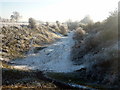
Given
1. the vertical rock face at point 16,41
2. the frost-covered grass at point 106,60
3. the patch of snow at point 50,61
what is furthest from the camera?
the vertical rock face at point 16,41

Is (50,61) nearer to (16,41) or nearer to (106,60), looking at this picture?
(16,41)

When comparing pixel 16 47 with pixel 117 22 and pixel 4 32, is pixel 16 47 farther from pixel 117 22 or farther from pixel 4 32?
pixel 117 22

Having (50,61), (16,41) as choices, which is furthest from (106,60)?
(16,41)

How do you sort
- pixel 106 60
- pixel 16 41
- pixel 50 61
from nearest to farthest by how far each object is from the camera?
pixel 106 60 → pixel 50 61 → pixel 16 41

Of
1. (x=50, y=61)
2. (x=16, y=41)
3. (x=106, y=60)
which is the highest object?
(x=16, y=41)

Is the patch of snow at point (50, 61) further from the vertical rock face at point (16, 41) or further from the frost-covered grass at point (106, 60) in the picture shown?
the frost-covered grass at point (106, 60)

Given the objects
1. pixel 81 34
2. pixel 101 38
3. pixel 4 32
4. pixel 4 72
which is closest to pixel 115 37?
pixel 101 38

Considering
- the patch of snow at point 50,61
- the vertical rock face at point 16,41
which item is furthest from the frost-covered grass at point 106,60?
the vertical rock face at point 16,41

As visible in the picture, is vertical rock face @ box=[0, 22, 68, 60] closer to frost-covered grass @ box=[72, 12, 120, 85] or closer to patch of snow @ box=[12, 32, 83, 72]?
patch of snow @ box=[12, 32, 83, 72]

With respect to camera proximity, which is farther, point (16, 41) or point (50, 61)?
point (16, 41)

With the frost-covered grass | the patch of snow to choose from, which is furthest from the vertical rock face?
the frost-covered grass

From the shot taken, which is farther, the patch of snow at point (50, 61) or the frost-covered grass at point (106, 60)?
the patch of snow at point (50, 61)

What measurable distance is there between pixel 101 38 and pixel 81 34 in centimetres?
2284

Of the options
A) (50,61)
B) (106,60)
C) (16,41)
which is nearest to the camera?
(106,60)
